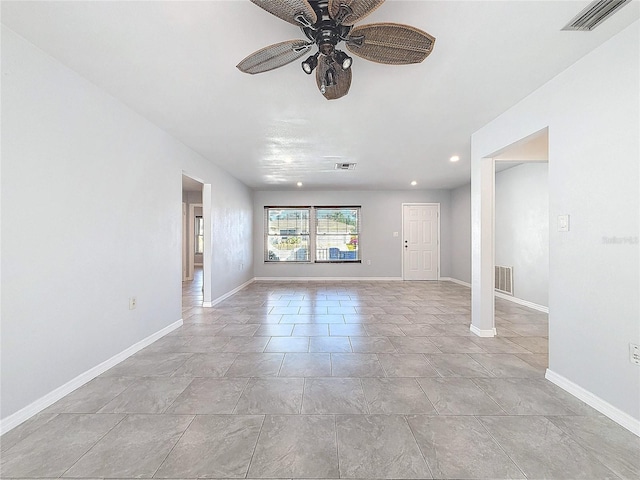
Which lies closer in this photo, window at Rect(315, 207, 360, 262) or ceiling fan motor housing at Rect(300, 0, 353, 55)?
ceiling fan motor housing at Rect(300, 0, 353, 55)

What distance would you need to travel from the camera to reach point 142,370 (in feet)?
8.18

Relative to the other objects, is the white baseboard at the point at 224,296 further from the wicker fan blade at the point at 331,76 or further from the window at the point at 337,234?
the wicker fan blade at the point at 331,76

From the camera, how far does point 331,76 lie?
1802mm

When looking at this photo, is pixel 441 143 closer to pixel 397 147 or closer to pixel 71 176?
pixel 397 147

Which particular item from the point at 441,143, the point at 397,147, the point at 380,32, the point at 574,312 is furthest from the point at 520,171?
the point at 380,32

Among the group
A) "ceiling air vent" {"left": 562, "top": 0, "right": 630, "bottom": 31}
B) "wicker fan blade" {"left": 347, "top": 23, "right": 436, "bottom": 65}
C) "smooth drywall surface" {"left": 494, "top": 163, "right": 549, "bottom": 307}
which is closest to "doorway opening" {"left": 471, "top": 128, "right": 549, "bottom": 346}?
"smooth drywall surface" {"left": 494, "top": 163, "right": 549, "bottom": 307}

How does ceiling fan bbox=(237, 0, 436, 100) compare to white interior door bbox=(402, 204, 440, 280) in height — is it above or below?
above

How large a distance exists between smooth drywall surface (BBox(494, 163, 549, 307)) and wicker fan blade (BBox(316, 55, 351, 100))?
13.4 ft

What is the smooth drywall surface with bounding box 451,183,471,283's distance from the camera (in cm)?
677

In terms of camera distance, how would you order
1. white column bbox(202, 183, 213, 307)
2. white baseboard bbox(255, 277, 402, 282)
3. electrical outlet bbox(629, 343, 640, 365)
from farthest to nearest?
white baseboard bbox(255, 277, 402, 282) < white column bbox(202, 183, 213, 307) < electrical outlet bbox(629, 343, 640, 365)

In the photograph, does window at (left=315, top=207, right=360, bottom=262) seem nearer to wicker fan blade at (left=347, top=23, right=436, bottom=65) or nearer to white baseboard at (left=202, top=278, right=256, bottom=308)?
white baseboard at (left=202, top=278, right=256, bottom=308)

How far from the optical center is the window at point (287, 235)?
7816mm

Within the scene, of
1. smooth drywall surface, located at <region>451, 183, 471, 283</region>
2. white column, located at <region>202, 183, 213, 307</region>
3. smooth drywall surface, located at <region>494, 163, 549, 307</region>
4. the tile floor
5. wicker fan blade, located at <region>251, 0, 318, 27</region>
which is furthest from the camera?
smooth drywall surface, located at <region>451, 183, 471, 283</region>

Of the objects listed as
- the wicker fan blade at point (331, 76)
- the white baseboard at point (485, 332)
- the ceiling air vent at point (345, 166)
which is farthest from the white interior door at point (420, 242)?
the wicker fan blade at point (331, 76)
